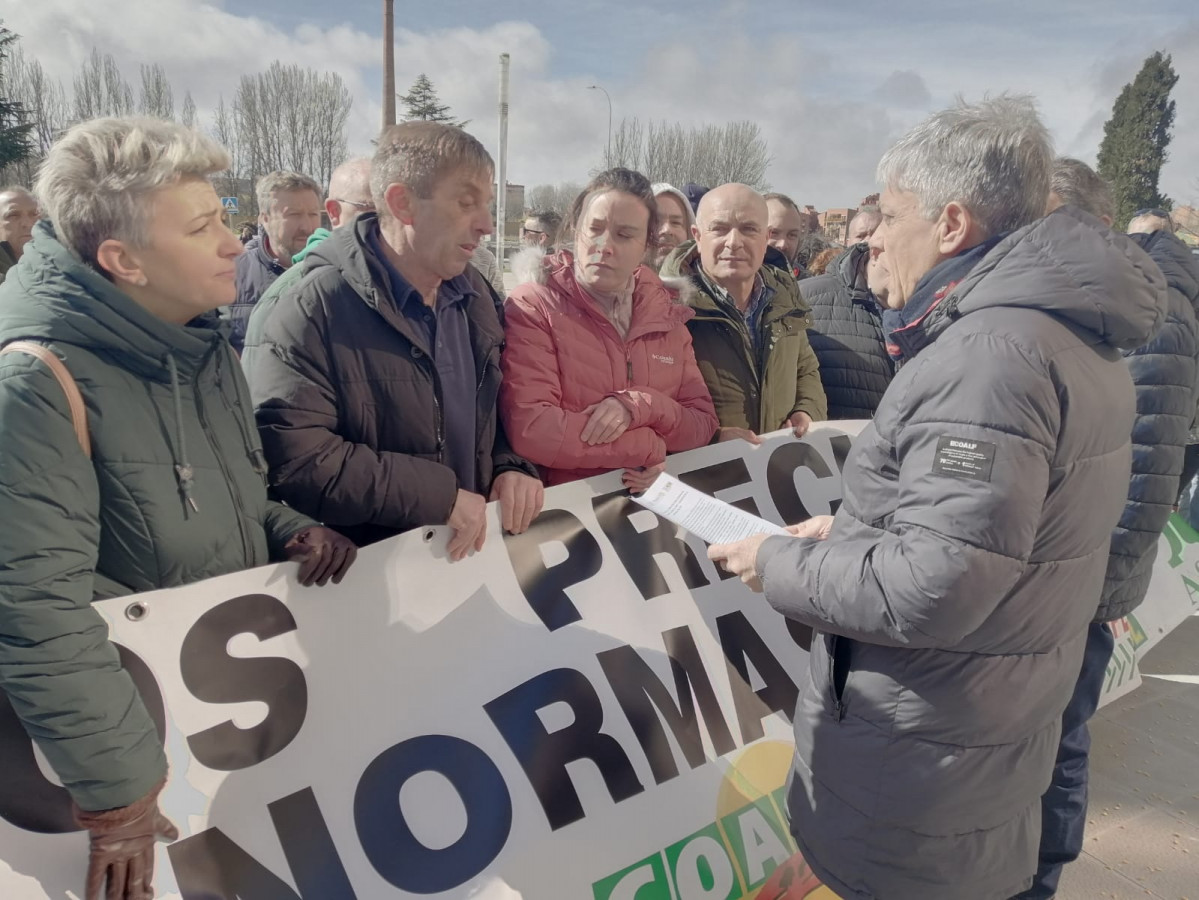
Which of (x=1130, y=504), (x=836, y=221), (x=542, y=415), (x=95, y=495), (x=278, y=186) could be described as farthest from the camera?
(x=836, y=221)

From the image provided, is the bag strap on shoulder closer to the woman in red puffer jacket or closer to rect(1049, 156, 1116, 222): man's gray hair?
the woman in red puffer jacket

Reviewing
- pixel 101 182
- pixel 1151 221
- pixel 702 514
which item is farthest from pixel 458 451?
pixel 1151 221

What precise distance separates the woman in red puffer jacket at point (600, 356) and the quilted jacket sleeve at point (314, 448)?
0.48 m

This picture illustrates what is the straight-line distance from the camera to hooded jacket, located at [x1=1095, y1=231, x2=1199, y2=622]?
2.64 meters

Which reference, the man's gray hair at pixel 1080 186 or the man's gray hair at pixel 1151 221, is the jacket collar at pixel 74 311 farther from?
the man's gray hair at pixel 1151 221

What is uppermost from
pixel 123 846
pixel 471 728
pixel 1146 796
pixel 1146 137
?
pixel 1146 137

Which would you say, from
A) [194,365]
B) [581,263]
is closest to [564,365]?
[581,263]

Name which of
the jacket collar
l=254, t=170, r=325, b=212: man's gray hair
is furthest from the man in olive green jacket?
l=254, t=170, r=325, b=212: man's gray hair

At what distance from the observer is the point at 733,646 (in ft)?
8.43

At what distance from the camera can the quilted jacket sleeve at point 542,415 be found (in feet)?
7.83

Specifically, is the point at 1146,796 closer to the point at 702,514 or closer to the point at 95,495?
the point at 702,514

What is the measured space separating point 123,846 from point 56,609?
436 mm

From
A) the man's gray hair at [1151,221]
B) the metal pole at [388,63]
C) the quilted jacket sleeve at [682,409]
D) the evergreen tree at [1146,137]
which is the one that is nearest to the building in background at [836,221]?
the evergreen tree at [1146,137]

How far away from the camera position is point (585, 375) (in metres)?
2.52
